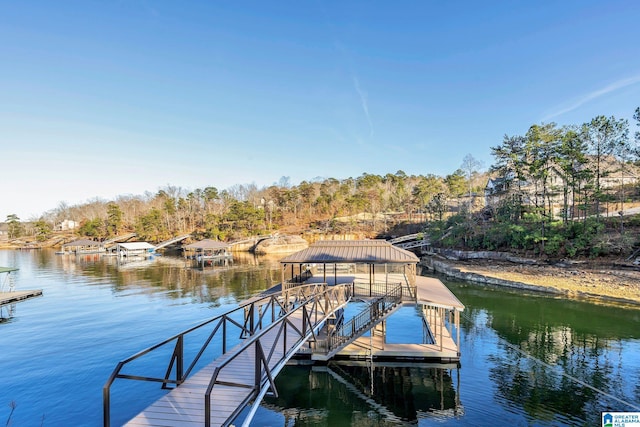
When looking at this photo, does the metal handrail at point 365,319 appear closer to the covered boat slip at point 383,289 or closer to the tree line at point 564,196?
the covered boat slip at point 383,289

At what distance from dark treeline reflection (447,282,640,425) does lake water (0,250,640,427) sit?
0.06 metres

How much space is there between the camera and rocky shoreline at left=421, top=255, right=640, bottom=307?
25561 millimetres

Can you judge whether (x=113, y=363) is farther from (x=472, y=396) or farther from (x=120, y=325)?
(x=472, y=396)

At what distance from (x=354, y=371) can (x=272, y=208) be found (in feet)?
248

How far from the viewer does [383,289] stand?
1722 cm

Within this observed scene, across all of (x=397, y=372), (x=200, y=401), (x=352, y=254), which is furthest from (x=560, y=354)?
(x=200, y=401)

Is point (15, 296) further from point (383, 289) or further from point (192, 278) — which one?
point (383, 289)

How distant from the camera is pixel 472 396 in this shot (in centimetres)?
1205

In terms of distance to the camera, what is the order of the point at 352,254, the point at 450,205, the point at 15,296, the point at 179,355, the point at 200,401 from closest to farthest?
the point at 200,401 < the point at 179,355 < the point at 352,254 < the point at 15,296 < the point at 450,205

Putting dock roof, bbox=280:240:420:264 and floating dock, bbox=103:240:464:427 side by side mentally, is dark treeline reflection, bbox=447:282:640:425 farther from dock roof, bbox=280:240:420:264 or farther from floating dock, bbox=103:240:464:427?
dock roof, bbox=280:240:420:264

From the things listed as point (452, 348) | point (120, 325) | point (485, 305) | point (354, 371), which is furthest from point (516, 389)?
point (120, 325)

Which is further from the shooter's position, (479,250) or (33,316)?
(479,250)

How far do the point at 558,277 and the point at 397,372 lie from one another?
998 inches

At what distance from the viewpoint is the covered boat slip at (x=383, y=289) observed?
14.4m
